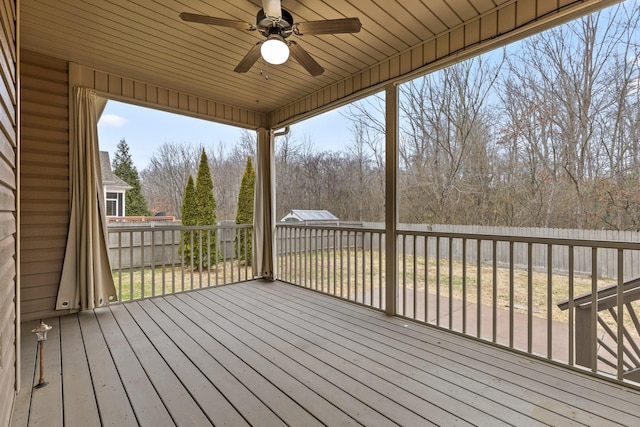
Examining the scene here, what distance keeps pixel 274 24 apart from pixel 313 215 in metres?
2.77

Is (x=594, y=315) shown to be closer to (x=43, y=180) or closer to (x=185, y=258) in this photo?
(x=43, y=180)

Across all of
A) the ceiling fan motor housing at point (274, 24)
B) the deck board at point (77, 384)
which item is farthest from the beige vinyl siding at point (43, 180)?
the ceiling fan motor housing at point (274, 24)

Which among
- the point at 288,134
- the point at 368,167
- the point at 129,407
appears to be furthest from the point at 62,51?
the point at 368,167

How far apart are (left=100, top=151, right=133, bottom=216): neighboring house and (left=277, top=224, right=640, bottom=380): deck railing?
2656mm

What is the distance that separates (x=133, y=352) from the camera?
225 centimetres

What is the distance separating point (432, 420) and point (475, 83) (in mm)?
3149

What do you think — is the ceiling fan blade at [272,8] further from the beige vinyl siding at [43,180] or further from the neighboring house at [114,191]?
the neighboring house at [114,191]

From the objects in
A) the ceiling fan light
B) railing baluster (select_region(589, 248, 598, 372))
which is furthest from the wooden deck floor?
the ceiling fan light

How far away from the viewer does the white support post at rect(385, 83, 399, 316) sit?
3021 mm

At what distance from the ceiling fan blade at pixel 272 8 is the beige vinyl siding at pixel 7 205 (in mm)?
1336

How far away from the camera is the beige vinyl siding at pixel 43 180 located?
2.85m

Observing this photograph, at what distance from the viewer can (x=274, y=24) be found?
6.93ft

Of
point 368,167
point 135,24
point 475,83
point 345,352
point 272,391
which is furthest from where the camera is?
point 368,167

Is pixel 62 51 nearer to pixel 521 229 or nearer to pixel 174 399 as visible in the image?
pixel 174 399
